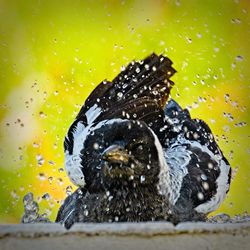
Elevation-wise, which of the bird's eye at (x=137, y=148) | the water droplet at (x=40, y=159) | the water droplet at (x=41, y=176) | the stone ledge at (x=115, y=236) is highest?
the water droplet at (x=40, y=159)

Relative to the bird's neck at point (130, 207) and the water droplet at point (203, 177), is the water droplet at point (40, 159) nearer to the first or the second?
the water droplet at point (203, 177)

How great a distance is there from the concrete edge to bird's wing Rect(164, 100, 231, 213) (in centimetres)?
99

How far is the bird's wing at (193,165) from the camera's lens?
7.47 ft

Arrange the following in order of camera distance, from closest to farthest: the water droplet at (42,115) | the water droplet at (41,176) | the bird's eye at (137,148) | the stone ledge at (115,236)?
1. the stone ledge at (115,236)
2. the bird's eye at (137,148)
3. the water droplet at (41,176)
4. the water droplet at (42,115)

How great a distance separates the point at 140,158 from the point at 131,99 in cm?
48

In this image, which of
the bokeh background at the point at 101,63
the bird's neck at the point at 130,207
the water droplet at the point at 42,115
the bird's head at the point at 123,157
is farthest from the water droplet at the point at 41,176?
the bird's neck at the point at 130,207

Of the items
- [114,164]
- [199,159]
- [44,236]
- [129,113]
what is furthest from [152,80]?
[44,236]

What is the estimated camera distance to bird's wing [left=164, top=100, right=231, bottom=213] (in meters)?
2.28

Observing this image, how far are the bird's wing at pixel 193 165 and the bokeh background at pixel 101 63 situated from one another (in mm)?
617

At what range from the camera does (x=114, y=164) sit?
1.96 metres

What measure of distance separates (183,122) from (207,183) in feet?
1.24

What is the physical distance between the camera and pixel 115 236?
1124 millimetres

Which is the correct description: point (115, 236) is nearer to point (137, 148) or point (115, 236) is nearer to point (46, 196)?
point (137, 148)

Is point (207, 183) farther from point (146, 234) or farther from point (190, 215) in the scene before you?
point (146, 234)
